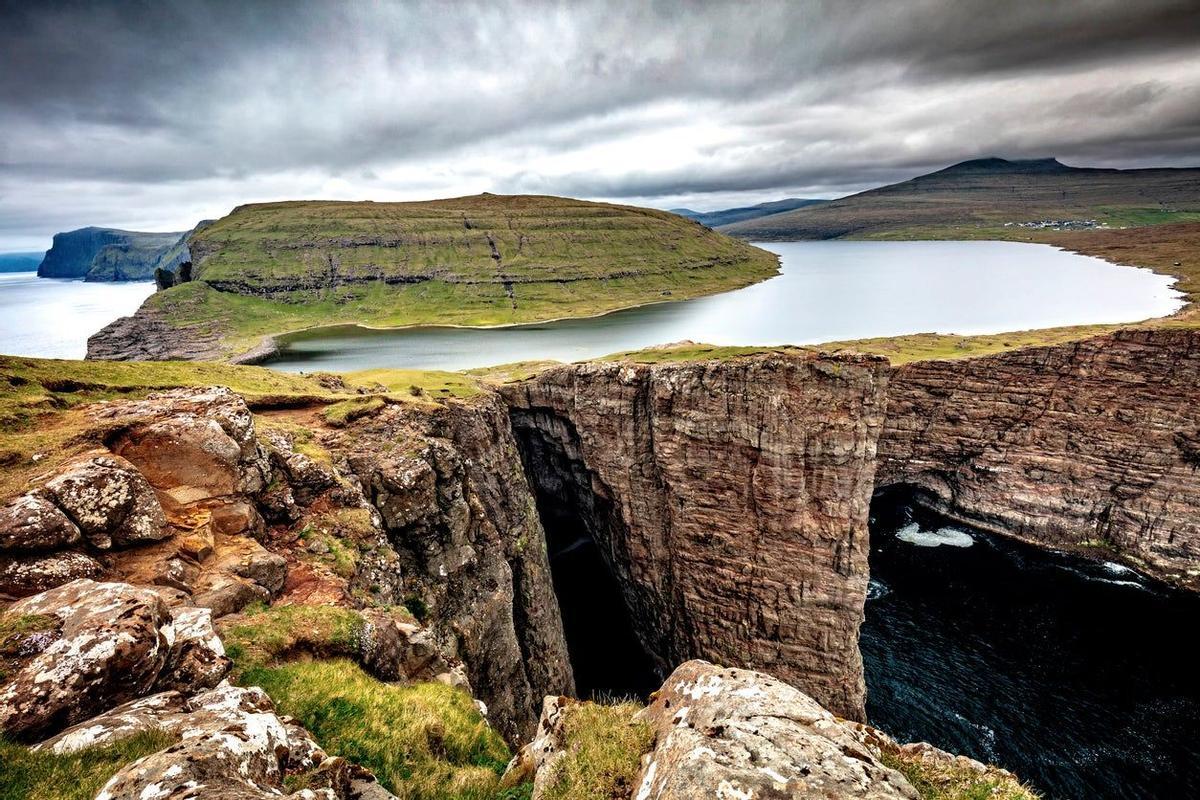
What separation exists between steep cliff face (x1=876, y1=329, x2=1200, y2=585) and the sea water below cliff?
495cm

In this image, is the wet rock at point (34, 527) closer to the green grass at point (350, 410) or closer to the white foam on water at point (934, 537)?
the green grass at point (350, 410)

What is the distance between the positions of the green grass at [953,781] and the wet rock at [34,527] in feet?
A: 58.6

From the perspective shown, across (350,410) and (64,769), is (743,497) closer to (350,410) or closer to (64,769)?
(350,410)

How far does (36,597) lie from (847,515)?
3533 cm

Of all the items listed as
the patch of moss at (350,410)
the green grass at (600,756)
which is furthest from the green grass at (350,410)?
the green grass at (600,756)

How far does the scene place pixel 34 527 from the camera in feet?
36.7

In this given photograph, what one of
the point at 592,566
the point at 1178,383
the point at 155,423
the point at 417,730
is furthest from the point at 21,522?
the point at 1178,383

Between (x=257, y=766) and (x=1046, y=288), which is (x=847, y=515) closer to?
(x=257, y=766)

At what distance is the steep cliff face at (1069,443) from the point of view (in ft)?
184

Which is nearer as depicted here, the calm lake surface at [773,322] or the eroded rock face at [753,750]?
the eroded rock face at [753,750]

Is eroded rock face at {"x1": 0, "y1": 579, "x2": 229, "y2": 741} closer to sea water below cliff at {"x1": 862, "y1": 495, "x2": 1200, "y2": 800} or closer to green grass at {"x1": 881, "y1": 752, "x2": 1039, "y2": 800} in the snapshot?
green grass at {"x1": 881, "y1": 752, "x2": 1039, "y2": 800}

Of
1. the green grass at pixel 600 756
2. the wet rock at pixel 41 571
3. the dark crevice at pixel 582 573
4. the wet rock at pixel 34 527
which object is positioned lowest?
the dark crevice at pixel 582 573

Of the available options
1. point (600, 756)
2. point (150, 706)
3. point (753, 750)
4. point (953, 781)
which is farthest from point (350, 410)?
point (953, 781)

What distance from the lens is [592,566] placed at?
2137 inches
